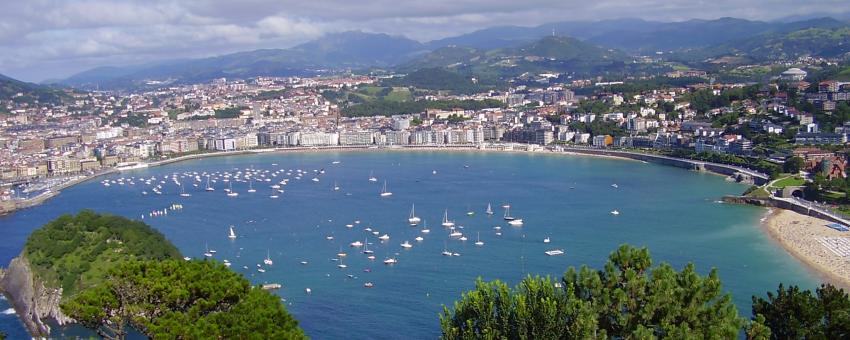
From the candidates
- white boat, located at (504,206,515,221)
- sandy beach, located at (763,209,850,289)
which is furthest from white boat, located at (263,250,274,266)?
sandy beach, located at (763,209,850,289)

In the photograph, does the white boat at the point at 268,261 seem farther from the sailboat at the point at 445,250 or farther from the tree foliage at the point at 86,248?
the sailboat at the point at 445,250

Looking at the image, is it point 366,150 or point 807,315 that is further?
point 366,150

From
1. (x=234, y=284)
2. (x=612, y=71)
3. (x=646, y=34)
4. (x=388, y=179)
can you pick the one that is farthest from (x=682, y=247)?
(x=646, y=34)

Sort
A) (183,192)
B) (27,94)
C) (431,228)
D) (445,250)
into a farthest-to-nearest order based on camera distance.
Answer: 1. (27,94)
2. (183,192)
3. (431,228)
4. (445,250)

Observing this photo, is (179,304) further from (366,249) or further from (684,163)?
(684,163)

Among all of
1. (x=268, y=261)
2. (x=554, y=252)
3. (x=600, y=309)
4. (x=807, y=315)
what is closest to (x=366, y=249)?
(x=268, y=261)

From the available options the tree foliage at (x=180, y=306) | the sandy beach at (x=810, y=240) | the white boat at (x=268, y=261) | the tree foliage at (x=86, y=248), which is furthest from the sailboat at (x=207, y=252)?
the sandy beach at (x=810, y=240)
